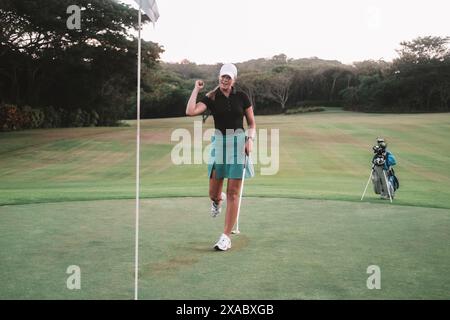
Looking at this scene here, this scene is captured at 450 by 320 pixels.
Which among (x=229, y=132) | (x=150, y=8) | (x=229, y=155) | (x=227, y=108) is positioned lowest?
(x=229, y=155)

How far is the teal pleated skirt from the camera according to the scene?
6.35 meters

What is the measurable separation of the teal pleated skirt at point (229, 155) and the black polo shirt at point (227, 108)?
0.11 metres

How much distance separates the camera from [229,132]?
6.33 metres

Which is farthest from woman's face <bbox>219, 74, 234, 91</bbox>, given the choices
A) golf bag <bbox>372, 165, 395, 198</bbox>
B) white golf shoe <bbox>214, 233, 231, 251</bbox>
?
golf bag <bbox>372, 165, 395, 198</bbox>

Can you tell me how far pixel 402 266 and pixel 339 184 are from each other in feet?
37.1

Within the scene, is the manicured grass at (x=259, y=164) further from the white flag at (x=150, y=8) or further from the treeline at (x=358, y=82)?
the white flag at (x=150, y=8)

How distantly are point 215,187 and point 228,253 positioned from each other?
1.26 m

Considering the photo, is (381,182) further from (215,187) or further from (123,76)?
(123,76)

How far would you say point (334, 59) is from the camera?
44.8 meters

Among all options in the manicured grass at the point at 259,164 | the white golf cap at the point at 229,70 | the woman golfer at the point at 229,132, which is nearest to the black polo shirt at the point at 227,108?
the woman golfer at the point at 229,132

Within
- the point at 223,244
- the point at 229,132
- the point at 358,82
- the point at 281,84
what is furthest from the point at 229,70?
the point at 358,82

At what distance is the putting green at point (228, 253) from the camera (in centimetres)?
436

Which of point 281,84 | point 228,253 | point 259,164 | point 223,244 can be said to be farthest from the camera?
point 281,84

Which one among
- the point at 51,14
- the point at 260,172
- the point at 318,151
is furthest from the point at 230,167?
the point at 51,14
